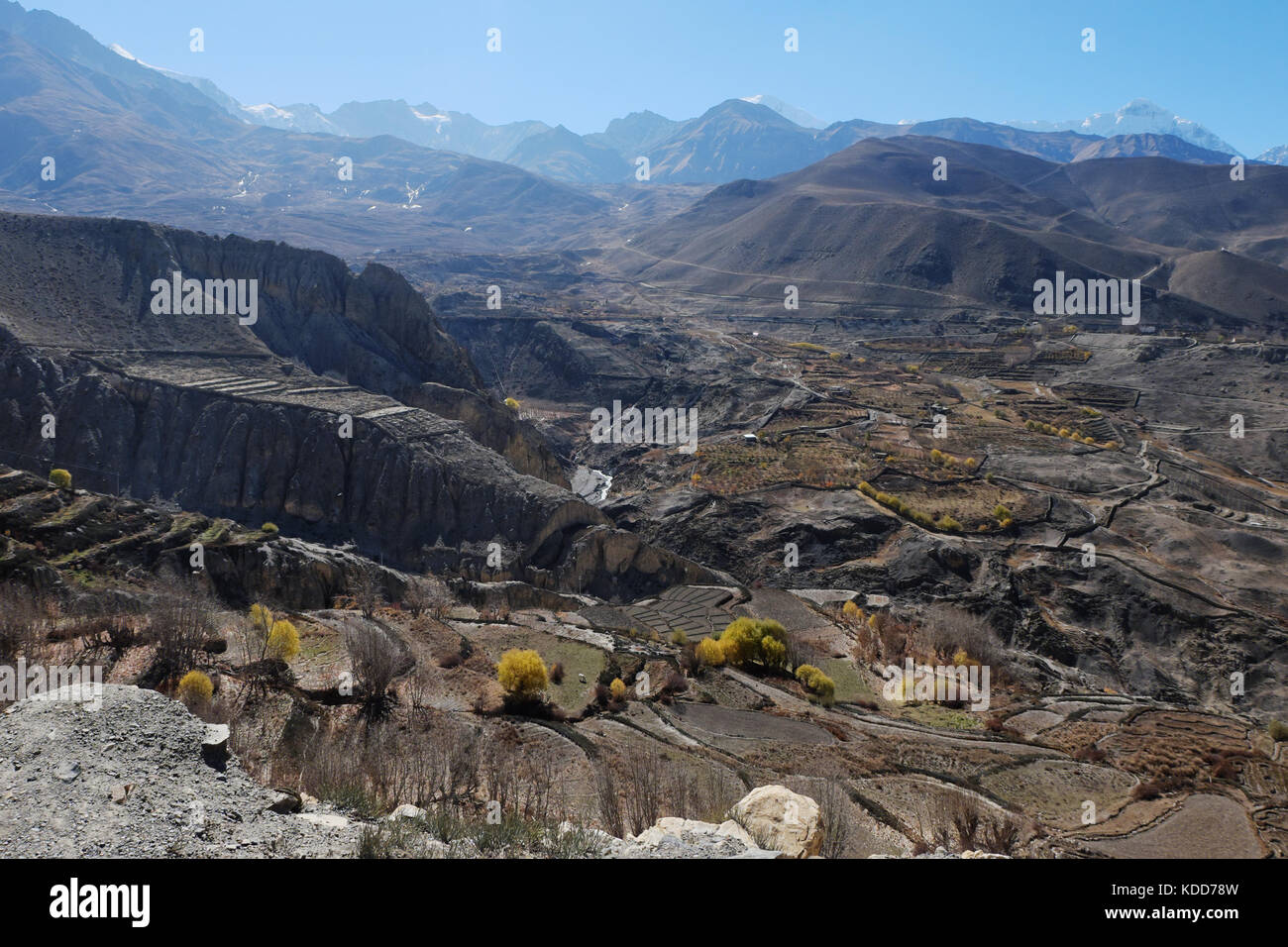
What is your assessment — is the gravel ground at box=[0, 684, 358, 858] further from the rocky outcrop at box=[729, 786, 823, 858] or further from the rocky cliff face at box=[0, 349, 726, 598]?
the rocky cliff face at box=[0, 349, 726, 598]

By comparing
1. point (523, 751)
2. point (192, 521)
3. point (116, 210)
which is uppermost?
point (116, 210)

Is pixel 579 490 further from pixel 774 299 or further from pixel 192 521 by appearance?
pixel 774 299

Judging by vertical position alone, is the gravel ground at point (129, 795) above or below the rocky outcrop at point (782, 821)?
above

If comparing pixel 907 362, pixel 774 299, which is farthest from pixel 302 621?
pixel 774 299

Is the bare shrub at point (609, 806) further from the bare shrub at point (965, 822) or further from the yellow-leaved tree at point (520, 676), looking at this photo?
the yellow-leaved tree at point (520, 676)

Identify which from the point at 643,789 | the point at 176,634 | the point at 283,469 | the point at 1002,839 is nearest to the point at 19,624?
the point at 176,634

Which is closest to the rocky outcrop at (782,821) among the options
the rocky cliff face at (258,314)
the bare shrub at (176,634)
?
the bare shrub at (176,634)

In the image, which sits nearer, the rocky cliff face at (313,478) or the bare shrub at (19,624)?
the bare shrub at (19,624)

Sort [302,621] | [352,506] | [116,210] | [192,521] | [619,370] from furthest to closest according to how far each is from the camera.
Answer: [116,210], [619,370], [352,506], [192,521], [302,621]

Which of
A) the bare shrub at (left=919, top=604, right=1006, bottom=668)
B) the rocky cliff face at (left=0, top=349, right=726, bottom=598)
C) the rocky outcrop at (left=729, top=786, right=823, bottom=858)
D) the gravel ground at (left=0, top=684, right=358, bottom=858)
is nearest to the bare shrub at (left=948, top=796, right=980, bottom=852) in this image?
the rocky outcrop at (left=729, top=786, right=823, bottom=858)

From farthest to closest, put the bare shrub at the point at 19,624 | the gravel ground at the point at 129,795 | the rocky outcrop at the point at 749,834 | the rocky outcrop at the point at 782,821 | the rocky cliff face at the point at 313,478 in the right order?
the rocky cliff face at the point at 313,478 < the bare shrub at the point at 19,624 < the rocky outcrop at the point at 782,821 < the rocky outcrop at the point at 749,834 < the gravel ground at the point at 129,795
